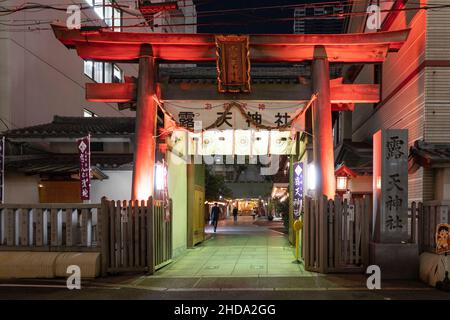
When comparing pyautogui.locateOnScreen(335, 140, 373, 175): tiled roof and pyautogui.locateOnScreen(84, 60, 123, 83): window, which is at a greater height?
pyautogui.locateOnScreen(84, 60, 123, 83): window

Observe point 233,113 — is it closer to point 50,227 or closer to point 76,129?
point 50,227

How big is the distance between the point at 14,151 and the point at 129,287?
10.2 m

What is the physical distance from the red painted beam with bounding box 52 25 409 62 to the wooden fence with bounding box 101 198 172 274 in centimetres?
424

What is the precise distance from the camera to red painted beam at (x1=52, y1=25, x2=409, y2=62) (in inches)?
494

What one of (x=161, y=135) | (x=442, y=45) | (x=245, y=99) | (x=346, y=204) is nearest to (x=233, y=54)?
(x=245, y=99)

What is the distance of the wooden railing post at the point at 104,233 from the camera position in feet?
37.0

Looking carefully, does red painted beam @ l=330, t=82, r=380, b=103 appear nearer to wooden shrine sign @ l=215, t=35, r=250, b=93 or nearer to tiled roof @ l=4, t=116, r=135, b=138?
wooden shrine sign @ l=215, t=35, r=250, b=93

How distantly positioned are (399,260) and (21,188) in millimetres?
13341

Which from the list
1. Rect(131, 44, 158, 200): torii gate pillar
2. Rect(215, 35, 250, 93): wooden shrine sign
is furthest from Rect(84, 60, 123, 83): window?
Rect(215, 35, 250, 93): wooden shrine sign

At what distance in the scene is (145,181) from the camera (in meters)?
12.3

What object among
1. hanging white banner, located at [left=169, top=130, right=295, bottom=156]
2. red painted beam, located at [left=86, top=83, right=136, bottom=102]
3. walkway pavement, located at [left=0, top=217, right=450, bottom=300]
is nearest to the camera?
walkway pavement, located at [left=0, top=217, right=450, bottom=300]

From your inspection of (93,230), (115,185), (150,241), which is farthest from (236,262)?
(115,185)
